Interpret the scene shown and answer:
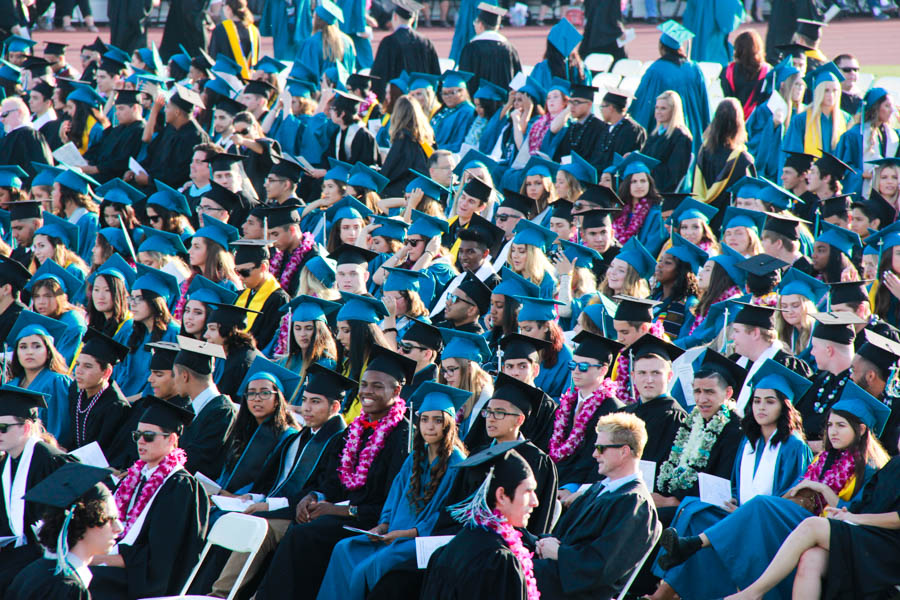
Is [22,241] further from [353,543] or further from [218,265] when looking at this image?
[353,543]

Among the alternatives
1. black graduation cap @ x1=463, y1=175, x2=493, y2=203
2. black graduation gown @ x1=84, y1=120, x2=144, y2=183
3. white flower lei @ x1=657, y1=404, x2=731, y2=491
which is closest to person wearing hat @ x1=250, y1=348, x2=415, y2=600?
white flower lei @ x1=657, y1=404, x2=731, y2=491

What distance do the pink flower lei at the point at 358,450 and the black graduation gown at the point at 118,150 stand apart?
7.13m

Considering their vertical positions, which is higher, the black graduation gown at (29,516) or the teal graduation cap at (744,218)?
the teal graduation cap at (744,218)

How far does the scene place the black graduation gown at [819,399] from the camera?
6590mm

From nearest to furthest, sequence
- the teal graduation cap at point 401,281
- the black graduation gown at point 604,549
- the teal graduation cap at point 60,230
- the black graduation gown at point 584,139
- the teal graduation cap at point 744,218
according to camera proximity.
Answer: the black graduation gown at point 604,549 → the teal graduation cap at point 401,281 → the teal graduation cap at point 744,218 → the teal graduation cap at point 60,230 → the black graduation gown at point 584,139

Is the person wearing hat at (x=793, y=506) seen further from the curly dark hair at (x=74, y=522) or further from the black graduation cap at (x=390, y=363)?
the curly dark hair at (x=74, y=522)

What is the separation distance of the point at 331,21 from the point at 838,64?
5978 mm

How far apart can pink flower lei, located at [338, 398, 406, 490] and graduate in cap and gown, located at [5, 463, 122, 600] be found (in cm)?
178

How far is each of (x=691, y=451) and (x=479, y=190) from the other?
4329mm

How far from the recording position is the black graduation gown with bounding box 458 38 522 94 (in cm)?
1375

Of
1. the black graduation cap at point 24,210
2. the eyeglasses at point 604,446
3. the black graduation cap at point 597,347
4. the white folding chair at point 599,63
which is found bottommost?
the black graduation cap at point 24,210

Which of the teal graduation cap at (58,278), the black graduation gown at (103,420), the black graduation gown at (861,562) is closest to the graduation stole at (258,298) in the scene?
the teal graduation cap at (58,278)

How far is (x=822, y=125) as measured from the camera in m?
10.9

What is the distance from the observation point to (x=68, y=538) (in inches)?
183
